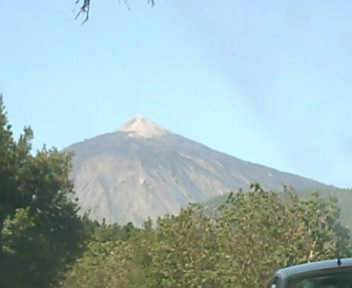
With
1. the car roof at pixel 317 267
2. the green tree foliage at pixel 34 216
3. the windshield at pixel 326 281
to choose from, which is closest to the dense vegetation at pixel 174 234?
the green tree foliage at pixel 34 216

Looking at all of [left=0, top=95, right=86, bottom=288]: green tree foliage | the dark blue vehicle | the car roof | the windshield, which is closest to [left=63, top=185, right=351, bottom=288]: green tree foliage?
[left=0, top=95, right=86, bottom=288]: green tree foliage

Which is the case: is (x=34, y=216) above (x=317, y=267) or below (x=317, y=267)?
above

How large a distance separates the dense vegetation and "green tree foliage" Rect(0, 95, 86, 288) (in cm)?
4

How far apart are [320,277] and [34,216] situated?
33.6m

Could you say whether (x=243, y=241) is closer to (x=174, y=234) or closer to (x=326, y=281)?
(x=174, y=234)

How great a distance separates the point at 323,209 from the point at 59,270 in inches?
662

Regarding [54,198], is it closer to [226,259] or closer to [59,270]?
[59,270]

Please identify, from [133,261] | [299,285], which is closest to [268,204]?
[133,261]

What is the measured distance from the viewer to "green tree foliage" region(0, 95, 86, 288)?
131ft

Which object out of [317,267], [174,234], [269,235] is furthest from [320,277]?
[174,234]

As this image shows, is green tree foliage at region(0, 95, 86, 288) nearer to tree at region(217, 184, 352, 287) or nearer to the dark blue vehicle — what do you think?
tree at region(217, 184, 352, 287)

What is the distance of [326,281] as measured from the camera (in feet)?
27.2

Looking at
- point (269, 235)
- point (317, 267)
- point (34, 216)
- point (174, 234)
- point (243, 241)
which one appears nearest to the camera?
point (317, 267)

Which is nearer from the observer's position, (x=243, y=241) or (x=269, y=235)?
(x=269, y=235)
